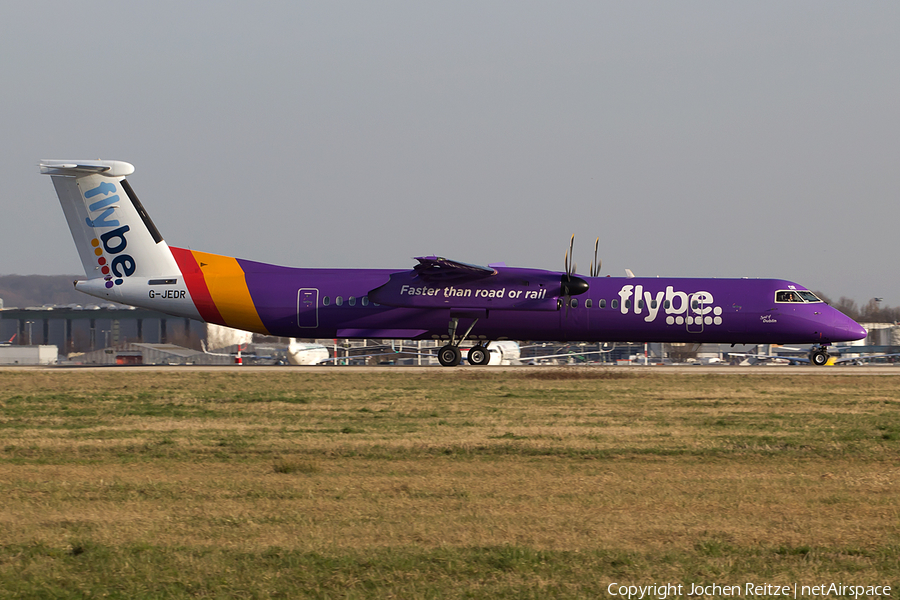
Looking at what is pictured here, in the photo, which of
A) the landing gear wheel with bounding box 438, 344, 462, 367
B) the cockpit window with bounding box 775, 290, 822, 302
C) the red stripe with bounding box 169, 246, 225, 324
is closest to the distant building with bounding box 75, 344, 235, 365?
the red stripe with bounding box 169, 246, 225, 324

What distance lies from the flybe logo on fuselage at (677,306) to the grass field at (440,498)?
1170 cm

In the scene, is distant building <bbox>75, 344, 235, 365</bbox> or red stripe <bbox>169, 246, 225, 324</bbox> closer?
red stripe <bbox>169, 246, 225, 324</bbox>

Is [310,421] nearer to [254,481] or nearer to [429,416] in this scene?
[429,416]

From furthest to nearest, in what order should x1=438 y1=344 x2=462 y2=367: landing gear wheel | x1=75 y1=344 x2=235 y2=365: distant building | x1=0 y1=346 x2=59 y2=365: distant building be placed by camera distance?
1. x1=75 y1=344 x2=235 y2=365: distant building
2. x1=0 y1=346 x2=59 y2=365: distant building
3. x1=438 y1=344 x2=462 y2=367: landing gear wheel

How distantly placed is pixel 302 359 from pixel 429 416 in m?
37.0

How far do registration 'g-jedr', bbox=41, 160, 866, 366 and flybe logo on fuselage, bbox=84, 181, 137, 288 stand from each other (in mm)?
39

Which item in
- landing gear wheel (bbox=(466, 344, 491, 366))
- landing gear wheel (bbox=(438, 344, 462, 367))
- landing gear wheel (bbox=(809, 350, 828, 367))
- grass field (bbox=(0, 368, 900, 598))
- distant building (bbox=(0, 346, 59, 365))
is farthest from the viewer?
distant building (bbox=(0, 346, 59, 365))

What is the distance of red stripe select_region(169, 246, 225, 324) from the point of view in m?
32.4

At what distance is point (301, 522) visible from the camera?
841cm

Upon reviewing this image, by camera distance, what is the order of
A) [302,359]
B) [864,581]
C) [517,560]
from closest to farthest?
[864,581] → [517,560] → [302,359]

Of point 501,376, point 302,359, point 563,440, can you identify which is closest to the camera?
point 563,440

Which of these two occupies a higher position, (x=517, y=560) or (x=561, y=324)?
(x=561, y=324)

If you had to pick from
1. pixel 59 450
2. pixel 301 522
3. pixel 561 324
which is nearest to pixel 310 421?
pixel 59 450

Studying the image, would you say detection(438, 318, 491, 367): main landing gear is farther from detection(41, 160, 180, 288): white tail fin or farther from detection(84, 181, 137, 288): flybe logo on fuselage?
detection(84, 181, 137, 288): flybe logo on fuselage
